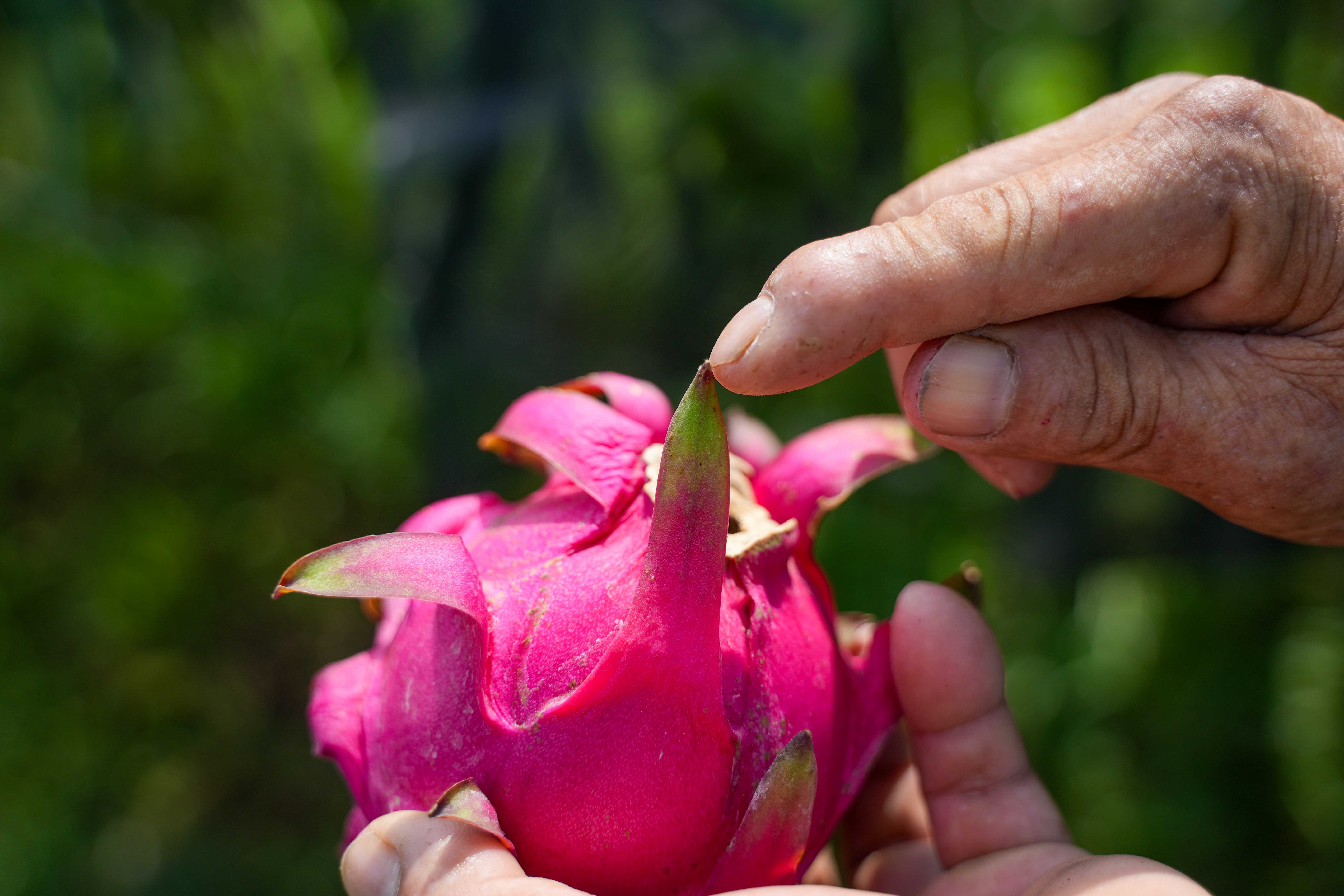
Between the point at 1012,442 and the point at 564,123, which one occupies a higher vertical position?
the point at 564,123

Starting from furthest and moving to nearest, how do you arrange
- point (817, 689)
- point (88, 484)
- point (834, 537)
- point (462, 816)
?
point (88, 484) → point (834, 537) → point (817, 689) → point (462, 816)

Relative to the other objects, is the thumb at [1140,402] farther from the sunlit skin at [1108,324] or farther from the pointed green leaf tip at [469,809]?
the pointed green leaf tip at [469,809]

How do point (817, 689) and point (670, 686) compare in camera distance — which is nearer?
point (670, 686)

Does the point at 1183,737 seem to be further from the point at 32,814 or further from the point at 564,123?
the point at 32,814

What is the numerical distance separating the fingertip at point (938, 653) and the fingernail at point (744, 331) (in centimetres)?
42

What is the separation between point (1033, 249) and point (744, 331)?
0.26m

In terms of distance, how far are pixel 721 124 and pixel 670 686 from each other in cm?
200

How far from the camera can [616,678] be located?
0.73 metres

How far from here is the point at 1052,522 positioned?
279cm

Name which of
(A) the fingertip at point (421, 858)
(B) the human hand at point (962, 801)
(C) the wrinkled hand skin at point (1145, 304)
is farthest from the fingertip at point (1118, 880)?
(A) the fingertip at point (421, 858)

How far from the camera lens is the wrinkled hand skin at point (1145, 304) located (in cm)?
78

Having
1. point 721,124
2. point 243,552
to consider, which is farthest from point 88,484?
point 721,124

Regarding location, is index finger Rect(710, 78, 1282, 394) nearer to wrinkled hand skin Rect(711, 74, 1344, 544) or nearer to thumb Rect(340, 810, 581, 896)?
wrinkled hand skin Rect(711, 74, 1344, 544)

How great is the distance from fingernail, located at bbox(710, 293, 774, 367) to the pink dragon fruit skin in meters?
0.07
